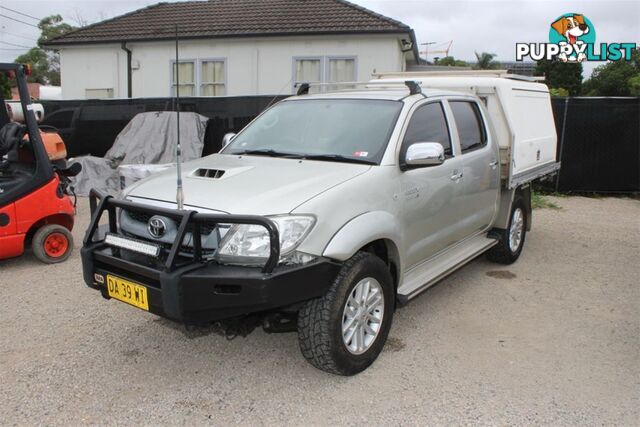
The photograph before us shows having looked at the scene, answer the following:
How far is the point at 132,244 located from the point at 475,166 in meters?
3.15

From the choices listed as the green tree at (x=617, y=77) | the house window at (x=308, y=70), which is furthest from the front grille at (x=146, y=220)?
the green tree at (x=617, y=77)

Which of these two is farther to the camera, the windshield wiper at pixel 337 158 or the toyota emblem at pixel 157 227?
the windshield wiper at pixel 337 158

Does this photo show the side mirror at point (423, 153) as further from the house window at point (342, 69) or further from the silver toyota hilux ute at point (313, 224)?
the house window at point (342, 69)

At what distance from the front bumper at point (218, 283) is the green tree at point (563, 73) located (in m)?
40.8

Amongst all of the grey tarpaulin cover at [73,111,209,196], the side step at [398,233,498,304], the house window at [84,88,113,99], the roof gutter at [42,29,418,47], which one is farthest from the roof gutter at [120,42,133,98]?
the side step at [398,233,498,304]

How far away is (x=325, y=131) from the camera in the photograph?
4332 millimetres

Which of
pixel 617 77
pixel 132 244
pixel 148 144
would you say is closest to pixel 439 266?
pixel 132 244

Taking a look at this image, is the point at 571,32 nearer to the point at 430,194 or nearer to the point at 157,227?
the point at 430,194

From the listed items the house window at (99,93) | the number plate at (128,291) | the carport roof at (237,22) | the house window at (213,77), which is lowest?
the number plate at (128,291)

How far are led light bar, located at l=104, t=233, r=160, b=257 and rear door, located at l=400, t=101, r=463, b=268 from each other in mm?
1721

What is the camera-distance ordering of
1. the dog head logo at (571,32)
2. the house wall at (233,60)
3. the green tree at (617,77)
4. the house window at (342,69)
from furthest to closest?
1. the green tree at (617,77)
2. the dog head logo at (571,32)
3. the house window at (342,69)
4. the house wall at (233,60)

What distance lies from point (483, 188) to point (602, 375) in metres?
2.10

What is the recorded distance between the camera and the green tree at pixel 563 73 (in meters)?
39.7

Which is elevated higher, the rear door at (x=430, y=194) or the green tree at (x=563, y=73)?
the green tree at (x=563, y=73)
